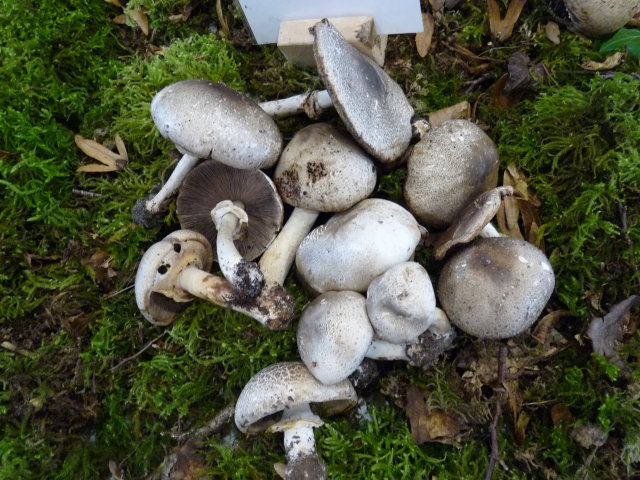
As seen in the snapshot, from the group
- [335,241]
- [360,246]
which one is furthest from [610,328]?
[335,241]

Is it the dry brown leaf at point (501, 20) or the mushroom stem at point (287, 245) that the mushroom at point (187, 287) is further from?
the dry brown leaf at point (501, 20)

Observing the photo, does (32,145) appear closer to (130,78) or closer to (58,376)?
(130,78)

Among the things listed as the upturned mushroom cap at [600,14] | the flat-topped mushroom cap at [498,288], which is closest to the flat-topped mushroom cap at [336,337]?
the flat-topped mushroom cap at [498,288]

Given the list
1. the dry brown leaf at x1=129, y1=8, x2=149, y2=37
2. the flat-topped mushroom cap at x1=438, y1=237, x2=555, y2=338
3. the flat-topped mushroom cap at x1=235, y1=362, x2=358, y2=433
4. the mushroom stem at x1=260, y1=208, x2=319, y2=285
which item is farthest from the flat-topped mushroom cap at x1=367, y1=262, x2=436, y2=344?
the dry brown leaf at x1=129, y1=8, x2=149, y2=37

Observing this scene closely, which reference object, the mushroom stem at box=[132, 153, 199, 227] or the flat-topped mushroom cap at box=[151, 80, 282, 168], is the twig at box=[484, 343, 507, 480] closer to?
the flat-topped mushroom cap at box=[151, 80, 282, 168]

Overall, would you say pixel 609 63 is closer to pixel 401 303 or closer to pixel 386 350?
pixel 401 303

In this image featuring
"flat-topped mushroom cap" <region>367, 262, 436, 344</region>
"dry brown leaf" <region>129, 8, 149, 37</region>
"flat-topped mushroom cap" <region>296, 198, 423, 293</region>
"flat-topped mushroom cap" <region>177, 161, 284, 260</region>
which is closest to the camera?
"flat-topped mushroom cap" <region>367, 262, 436, 344</region>

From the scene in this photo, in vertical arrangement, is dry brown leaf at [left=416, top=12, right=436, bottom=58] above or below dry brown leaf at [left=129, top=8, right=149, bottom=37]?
below
